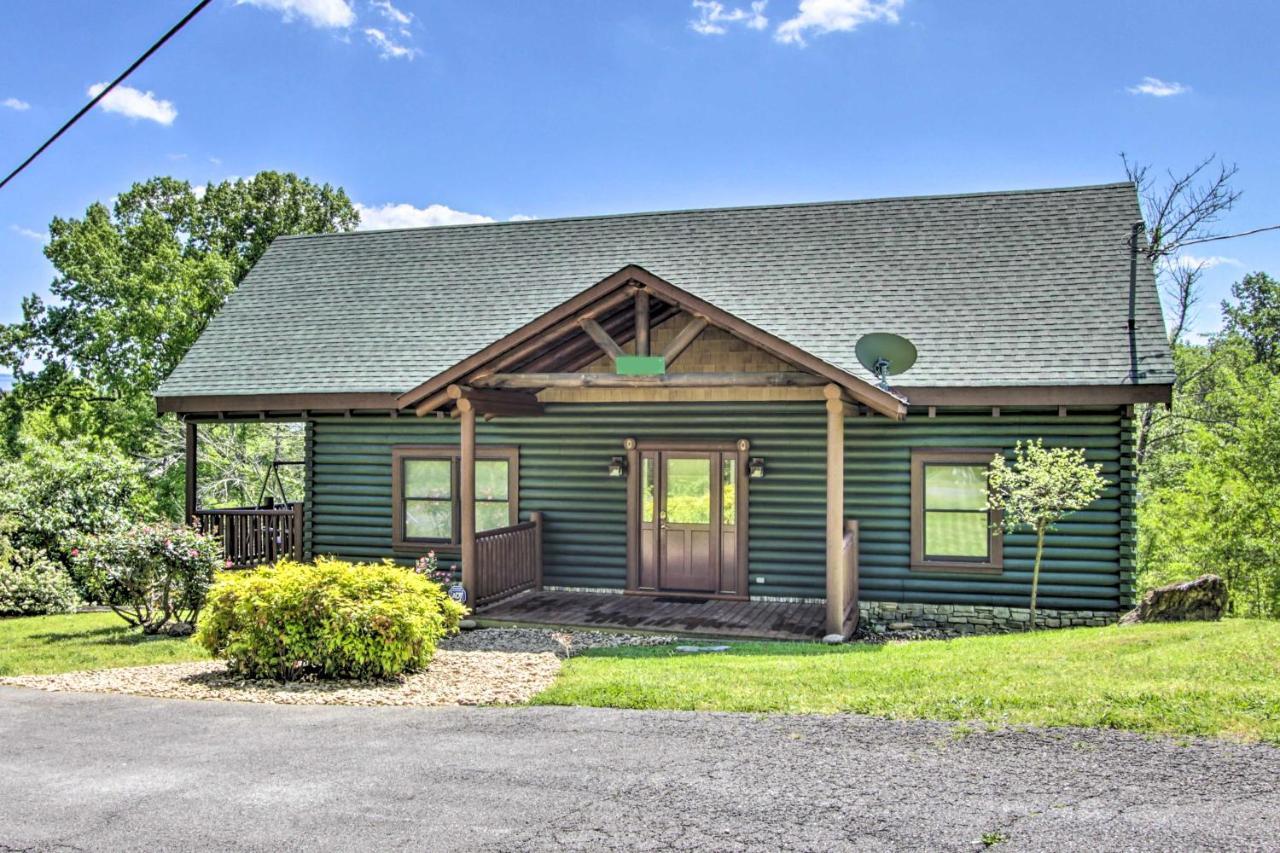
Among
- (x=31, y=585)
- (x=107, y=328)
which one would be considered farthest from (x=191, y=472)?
(x=107, y=328)

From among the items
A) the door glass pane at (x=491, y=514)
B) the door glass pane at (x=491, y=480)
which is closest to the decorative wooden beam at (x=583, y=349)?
the door glass pane at (x=491, y=480)

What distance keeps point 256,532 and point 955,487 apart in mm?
9242

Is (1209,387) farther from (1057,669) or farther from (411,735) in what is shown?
(411,735)

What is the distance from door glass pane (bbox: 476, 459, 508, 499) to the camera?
1397cm

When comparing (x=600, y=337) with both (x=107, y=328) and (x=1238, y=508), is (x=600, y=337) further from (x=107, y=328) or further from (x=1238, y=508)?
(x=107, y=328)

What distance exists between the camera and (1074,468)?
11.2 meters

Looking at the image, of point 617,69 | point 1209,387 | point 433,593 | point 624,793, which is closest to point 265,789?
point 624,793

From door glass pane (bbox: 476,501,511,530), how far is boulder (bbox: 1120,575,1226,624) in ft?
25.1

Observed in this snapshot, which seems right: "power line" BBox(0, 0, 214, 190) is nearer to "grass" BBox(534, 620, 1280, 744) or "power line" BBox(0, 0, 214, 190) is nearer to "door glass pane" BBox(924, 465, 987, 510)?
"grass" BBox(534, 620, 1280, 744)

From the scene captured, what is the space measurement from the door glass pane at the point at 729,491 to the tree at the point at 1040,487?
3029mm

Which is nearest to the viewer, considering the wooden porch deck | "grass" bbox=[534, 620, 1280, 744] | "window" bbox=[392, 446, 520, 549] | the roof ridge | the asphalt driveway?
the asphalt driveway

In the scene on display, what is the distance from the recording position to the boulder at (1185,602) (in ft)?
35.4

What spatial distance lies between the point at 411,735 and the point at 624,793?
1921 mm

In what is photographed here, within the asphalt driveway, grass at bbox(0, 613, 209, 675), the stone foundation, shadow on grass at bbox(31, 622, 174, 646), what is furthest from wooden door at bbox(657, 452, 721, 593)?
the asphalt driveway
